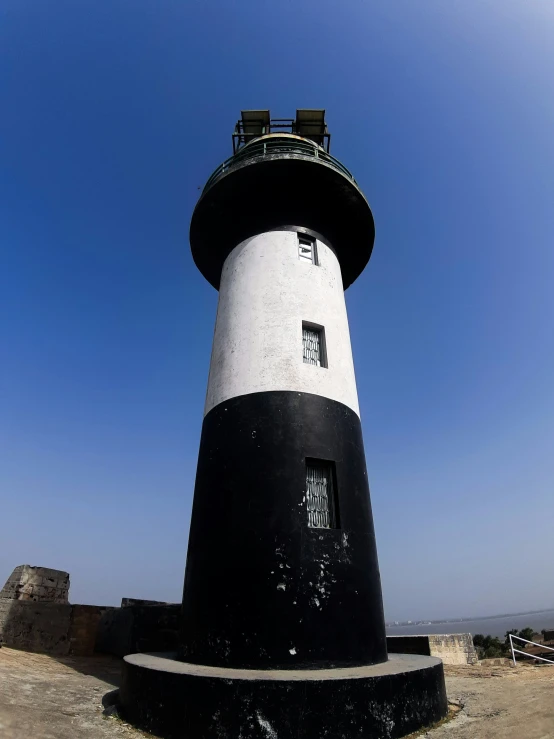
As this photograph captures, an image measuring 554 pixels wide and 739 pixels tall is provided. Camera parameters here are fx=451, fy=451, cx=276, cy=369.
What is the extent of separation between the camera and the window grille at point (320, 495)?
669 centimetres

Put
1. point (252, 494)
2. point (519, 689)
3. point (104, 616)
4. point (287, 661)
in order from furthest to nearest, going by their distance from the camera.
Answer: point (104, 616) → point (519, 689) → point (252, 494) → point (287, 661)

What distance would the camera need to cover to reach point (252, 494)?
668 centimetres

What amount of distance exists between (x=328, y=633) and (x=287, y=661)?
2.07ft

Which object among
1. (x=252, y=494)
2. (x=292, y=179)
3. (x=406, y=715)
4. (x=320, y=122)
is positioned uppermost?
(x=320, y=122)

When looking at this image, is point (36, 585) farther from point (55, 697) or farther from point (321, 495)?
point (321, 495)

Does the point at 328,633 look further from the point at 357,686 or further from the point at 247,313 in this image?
the point at 247,313

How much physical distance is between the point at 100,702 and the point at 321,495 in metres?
4.38

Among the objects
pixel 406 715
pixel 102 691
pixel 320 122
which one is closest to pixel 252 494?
pixel 406 715

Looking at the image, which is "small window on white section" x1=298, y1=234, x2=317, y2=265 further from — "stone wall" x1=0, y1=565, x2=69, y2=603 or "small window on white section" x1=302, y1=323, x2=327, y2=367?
"stone wall" x1=0, y1=565, x2=69, y2=603

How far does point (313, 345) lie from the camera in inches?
324

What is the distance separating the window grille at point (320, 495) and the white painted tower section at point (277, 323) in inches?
49.5

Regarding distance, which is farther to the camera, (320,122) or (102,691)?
(320,122)

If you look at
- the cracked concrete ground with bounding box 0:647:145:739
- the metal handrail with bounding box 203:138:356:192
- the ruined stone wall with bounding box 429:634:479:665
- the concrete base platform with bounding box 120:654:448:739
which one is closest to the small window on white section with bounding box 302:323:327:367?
the metal handrail with bounding box 203:138:356:192

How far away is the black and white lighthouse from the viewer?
4.95 m
